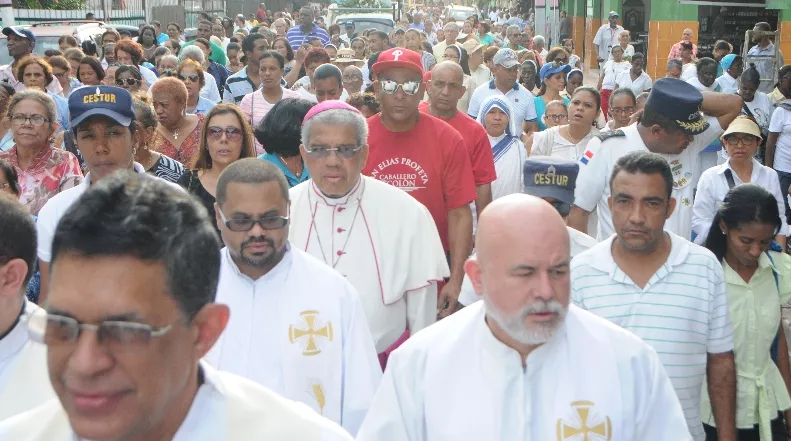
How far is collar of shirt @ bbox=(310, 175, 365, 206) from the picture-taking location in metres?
4.93

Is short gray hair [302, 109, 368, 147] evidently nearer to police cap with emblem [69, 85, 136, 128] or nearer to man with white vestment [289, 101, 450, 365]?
man with white vestment [289, 101, 450, 365]

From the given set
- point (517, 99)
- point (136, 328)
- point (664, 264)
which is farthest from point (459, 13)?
point (136, 328)

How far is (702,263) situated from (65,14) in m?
22.8

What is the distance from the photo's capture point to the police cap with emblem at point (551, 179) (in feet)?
18.2

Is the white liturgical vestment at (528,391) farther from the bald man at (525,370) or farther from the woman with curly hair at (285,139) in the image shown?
the woman with curly hair at (285,139)

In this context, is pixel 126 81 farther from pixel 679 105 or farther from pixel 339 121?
pixel 679 105

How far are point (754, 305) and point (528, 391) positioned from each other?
2.48 metres

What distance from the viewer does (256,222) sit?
13.5ft

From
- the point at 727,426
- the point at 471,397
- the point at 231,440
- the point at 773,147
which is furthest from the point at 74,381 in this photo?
the point at 773,147

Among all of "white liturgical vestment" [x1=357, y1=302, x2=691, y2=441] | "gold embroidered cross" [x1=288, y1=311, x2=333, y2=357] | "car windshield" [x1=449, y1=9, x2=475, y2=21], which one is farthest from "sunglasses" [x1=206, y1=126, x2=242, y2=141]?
"car windshield" [x1=449, y1=9, x2=475, y2=21]

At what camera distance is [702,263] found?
14.3ft

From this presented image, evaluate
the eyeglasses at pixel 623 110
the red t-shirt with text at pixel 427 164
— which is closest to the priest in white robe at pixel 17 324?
the red t-shirt with text at pixel 427 164

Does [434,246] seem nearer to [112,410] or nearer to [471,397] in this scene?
[471,397]

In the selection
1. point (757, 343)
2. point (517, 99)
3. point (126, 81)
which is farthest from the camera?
point (517, 99)
